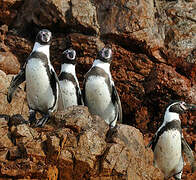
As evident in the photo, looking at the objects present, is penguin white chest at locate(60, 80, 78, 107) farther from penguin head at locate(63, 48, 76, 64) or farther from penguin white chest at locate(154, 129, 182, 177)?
penguin white chest at locate(154, 129, 182, 177)

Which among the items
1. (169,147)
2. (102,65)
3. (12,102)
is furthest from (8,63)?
(169,147)

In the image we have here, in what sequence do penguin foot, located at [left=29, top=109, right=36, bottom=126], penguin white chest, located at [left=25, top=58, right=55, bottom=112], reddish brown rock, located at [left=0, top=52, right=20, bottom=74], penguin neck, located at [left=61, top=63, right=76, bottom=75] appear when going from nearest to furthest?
penguin white chest, located at [left=25, top=58, right=55, bottom=112]
penguin foot, located at [left=29, top=109, right=36, bottom=126]
penguin neck, located at [left=61, top=63, right=76, bottom=75]
reddish brown rock, located at [left=0, top=52, right=20, bottom=74]

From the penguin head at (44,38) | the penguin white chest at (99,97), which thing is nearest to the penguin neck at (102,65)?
the penguin white chest at (99,97)

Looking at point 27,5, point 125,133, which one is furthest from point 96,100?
point 27,5

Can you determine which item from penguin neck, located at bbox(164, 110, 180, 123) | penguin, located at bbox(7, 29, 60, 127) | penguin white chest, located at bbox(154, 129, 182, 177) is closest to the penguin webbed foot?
penguin, located at bbox(7, 29, 60, 127)

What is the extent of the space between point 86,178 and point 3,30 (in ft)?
15.5

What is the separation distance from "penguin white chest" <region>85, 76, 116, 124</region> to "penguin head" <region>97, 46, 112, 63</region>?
1.66ft

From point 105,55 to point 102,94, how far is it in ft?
2.75

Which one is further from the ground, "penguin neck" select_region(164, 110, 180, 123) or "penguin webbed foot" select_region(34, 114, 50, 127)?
"penguin webbed foot" select_region(34, 114, 50, 127)

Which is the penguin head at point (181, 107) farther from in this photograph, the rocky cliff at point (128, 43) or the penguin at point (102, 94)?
the penguin at point (102, 94)

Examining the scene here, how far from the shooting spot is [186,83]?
8.82 metres

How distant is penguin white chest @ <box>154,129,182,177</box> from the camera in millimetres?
7691

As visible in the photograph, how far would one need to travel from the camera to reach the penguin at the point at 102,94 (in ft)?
25.5

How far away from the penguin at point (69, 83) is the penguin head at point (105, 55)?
0.60 m
